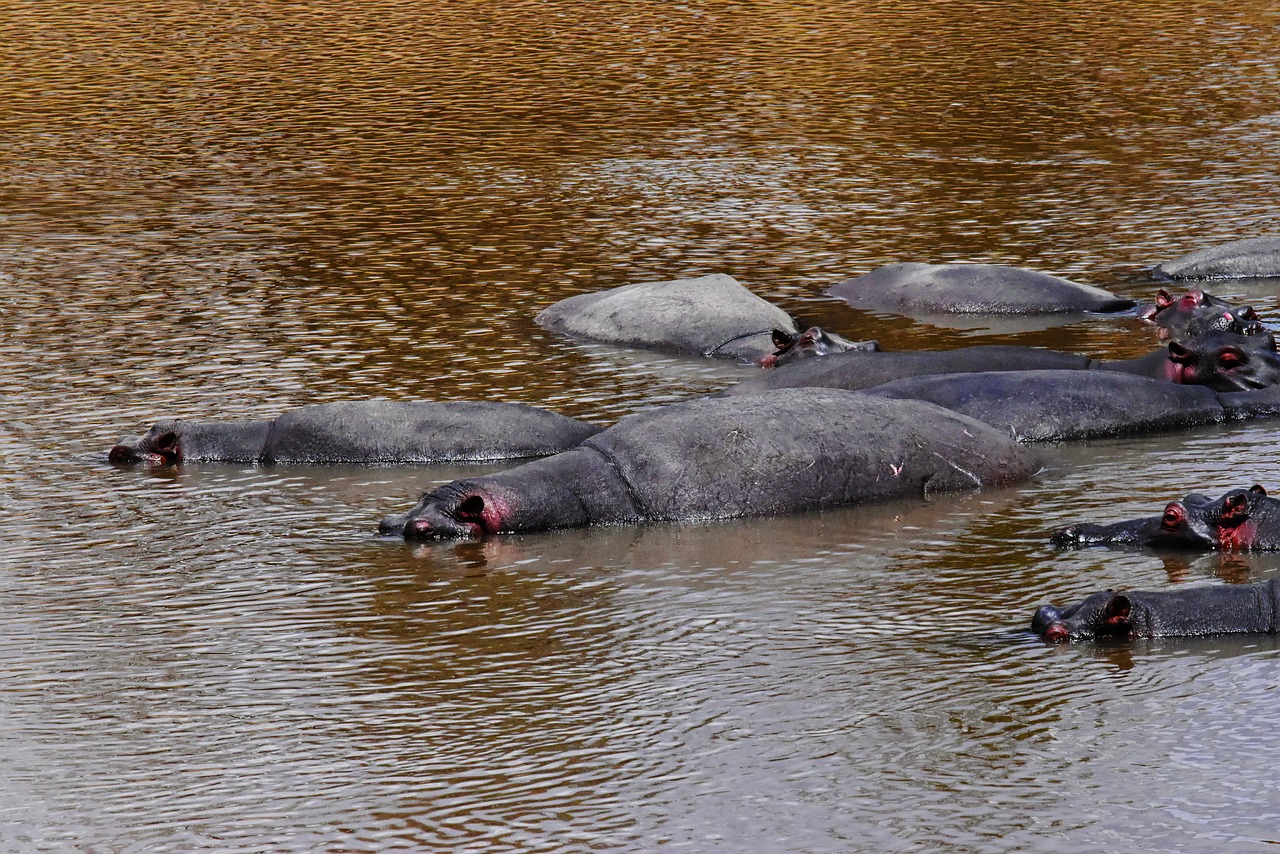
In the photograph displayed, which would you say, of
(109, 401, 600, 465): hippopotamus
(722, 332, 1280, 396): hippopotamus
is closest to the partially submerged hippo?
(722, 332, 1280, 396): hippopotamus

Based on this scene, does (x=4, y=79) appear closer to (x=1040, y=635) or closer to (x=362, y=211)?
(x=362, y=211)

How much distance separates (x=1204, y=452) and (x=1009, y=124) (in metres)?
10.6

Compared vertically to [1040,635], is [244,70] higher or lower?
higher

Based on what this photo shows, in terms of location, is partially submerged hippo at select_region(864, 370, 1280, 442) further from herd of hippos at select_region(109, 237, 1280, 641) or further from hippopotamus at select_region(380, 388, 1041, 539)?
hippopotamus at select_region(380, 388, 1041, 539)

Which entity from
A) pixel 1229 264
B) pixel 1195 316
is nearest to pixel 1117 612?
pixel 1195 316

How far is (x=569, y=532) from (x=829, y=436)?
115 centimetres

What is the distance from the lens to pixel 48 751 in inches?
230

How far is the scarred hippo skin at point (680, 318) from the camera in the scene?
11.6 metres

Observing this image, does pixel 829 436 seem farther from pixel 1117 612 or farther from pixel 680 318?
pixel 680 318

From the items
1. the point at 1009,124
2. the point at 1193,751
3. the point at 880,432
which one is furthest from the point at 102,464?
the point at 1009,124

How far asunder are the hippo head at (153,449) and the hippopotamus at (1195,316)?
5050 millimetres

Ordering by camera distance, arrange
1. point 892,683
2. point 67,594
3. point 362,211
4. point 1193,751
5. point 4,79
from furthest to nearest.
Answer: point 4,79 → point 362,211 → point 67,594 → point 892,683 → point 1193,751

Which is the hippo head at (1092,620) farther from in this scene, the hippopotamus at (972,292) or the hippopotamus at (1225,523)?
the hippopotamus at (972,292)

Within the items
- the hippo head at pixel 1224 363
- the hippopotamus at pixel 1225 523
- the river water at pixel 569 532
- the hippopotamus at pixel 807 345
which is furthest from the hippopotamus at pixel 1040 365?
the hippopotamus at pixel 1225 523
